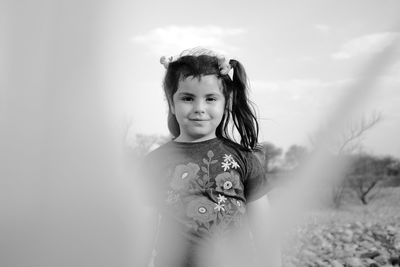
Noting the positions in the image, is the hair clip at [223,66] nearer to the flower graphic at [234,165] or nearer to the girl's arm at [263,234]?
the flower graphic at [234,165]

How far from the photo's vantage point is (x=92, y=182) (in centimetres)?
297

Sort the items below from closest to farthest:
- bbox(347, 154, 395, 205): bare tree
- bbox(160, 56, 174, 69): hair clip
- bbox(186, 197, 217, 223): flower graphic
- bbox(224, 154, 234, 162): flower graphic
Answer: bbox(186, 197, 217, 223): flower graphic, bbox(224, 154, 234, 162): flower graphic, bbox(160, 56, 174, 69): hair clip, bbox(347, 154, 395, 205): bare tree

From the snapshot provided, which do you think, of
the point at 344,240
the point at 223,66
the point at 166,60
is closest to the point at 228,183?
the point at 223,66

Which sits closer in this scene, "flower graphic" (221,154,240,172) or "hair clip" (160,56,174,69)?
"flower graphic" (221,154,240,172)

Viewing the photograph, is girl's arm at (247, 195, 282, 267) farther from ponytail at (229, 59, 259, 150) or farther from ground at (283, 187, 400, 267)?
ground at (283, 187, 400, 267)

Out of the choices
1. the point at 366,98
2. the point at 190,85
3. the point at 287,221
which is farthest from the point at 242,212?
the point at 366,98

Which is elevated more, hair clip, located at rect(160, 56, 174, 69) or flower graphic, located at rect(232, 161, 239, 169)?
hair clip, located at rect(160, 56, 174, 69)

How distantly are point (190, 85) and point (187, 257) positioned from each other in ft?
2.41

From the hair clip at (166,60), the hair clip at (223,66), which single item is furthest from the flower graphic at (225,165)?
the hair clip at (166,60)

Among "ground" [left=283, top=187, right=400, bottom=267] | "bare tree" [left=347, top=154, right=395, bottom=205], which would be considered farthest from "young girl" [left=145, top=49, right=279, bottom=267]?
"bare tree" [left=347, top=154, right=395, bottom=205]

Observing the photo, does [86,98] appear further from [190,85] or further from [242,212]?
[242,212]

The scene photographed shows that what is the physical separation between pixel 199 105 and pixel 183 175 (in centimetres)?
31

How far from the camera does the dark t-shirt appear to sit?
2301mm

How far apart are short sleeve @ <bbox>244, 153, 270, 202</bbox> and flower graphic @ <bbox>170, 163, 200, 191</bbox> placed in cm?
24
